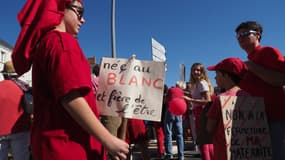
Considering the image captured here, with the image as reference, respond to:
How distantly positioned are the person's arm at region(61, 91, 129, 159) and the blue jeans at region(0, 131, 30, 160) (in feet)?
8.56

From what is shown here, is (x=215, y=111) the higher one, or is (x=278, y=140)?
(x=215, y=111)

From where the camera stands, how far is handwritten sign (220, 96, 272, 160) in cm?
246

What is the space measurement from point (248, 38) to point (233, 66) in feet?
0.92

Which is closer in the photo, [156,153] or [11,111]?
[11,111]

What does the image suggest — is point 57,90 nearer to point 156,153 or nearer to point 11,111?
point 11,111

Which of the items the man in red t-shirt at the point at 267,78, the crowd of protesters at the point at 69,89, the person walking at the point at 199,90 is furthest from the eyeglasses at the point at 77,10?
the person walking at the point at 199,90

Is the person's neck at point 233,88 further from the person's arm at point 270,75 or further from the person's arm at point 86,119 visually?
the person's arm at point 86,119

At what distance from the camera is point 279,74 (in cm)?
245

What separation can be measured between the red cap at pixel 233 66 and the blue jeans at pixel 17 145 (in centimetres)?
242

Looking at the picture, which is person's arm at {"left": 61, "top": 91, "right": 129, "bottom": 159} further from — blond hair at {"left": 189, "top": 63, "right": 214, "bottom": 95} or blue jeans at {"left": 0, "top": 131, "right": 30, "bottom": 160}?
blond hair at {"left": 189, "top": 63, "right": 214, "bottom": 95}

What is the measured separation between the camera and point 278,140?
2.57m

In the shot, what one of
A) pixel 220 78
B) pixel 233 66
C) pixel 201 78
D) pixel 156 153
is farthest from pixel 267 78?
pixel 156 153

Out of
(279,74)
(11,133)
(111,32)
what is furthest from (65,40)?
(111,32)

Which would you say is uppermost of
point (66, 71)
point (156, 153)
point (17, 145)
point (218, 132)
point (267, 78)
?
point (267, 78)
